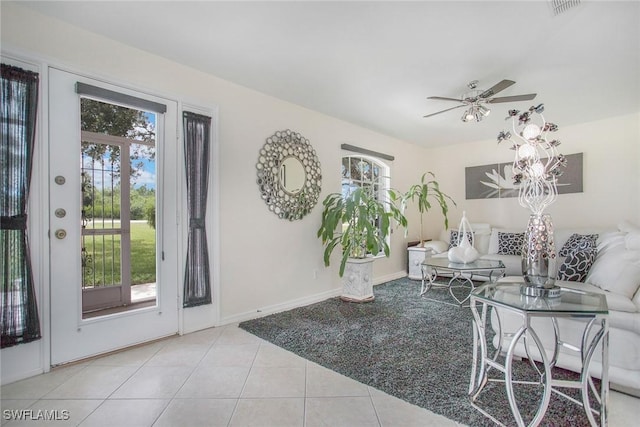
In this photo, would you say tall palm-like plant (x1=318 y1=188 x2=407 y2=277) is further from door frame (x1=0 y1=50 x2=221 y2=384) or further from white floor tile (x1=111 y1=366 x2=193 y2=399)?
door frame (x1=0 y1=50 x2=221 y2=384)

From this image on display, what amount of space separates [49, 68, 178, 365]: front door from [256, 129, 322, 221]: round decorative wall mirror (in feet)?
3.13

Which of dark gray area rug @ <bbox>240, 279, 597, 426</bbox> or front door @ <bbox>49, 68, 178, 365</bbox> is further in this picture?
front door @ <bbox>49, 68, 178, 365</bbox>

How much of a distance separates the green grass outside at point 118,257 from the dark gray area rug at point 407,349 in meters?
1.06

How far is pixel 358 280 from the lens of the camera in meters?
3.72

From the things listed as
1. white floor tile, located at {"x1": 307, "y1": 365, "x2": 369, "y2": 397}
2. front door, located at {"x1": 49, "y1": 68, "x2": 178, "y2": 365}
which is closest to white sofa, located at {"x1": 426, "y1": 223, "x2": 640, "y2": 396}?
white floor tile, located at {"x1": 307, "y1": 365, "x2": 369, "y2": 397}

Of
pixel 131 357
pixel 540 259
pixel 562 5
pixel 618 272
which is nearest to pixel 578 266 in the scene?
pixel 618 272

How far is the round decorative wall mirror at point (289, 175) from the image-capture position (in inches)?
131

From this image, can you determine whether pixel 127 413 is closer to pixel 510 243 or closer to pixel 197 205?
pixel 197 205

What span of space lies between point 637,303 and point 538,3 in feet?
6.48

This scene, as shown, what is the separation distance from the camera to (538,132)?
1.88 meters

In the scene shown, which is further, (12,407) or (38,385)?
(38,385)

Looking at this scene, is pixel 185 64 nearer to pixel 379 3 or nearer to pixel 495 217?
pixel 379 3

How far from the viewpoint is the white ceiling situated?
1.96m

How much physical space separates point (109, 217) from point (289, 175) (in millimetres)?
1824
